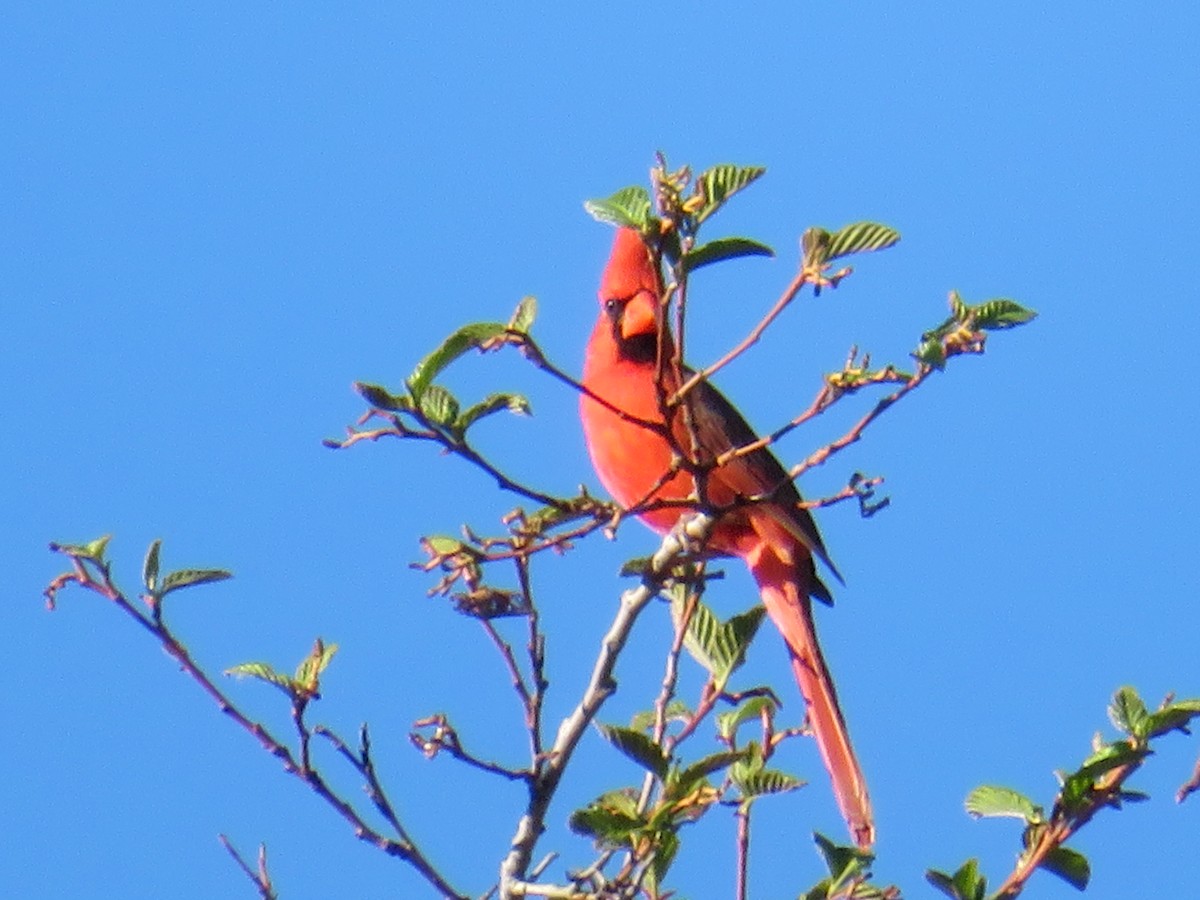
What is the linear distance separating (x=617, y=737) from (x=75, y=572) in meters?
0.60

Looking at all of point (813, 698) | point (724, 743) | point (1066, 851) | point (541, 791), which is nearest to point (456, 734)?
point (541, 791)

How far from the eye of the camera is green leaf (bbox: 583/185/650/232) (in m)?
1.55

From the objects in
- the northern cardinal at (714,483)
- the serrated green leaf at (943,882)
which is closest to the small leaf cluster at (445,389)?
the serrated green leaf at (943,882)

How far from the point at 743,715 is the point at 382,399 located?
0.60 metres

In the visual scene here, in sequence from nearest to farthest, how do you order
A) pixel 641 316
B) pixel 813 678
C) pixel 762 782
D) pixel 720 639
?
1. pixel 762 782
2. pixel 720 639
3. pixel 641 316
4. pixel 813 678

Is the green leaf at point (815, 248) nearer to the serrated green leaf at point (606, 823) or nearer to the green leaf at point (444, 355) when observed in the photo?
the green leaf at point (444, 355)

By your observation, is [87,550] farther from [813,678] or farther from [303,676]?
[813,678]

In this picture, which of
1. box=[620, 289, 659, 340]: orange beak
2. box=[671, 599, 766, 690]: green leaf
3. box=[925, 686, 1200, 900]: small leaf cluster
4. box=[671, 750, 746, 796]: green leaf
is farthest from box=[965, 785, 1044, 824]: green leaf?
box=[620, 289, 659, 340]: orange beak

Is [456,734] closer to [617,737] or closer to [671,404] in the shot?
[617,737]

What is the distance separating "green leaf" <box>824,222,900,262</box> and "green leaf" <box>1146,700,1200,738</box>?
1.80ft

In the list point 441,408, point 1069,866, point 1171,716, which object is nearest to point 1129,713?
point 1171,716

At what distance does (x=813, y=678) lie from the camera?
303cm

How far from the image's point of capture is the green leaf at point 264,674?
1.83m

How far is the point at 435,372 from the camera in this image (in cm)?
169
